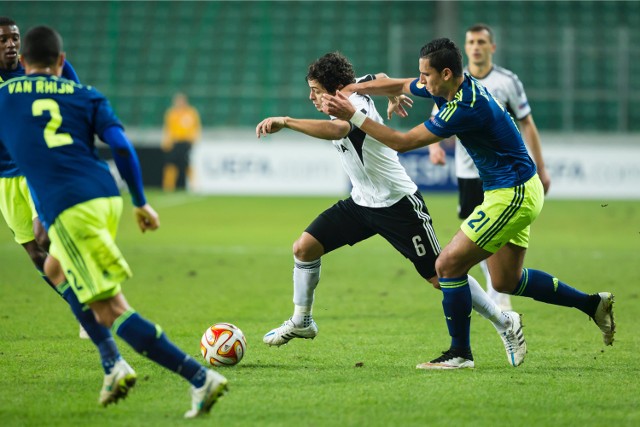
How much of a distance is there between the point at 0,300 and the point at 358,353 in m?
4.17

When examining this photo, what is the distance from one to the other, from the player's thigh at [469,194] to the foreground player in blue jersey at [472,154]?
7.17 feet

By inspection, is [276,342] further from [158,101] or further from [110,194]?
[158,101]

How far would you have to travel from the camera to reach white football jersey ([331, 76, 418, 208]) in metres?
6.66

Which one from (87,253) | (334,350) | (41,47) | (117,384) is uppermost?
(41,47)

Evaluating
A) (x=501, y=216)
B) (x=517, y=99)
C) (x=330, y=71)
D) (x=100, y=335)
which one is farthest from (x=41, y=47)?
(x=517, y=99)

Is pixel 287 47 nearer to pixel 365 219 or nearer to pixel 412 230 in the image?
pixel 365 219

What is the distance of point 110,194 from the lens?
5094 mm

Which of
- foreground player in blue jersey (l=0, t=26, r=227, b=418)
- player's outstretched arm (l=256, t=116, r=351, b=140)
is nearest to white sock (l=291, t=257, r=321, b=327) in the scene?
player's outstretched arm (l=256, t=116, r=351, b=140)

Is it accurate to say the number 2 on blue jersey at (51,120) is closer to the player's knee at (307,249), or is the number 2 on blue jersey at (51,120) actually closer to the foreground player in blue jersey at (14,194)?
the foreground player in blue jersey at (14,194)

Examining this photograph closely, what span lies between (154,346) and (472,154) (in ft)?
8.31

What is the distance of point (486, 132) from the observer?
6066 millimetres

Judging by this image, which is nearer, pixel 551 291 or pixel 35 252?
pixel 551 291

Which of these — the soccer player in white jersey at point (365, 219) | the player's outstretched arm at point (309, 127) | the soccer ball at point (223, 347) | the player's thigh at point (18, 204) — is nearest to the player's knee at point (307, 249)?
the soccer player in white jersey at point (365, 219)

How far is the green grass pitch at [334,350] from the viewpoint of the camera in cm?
512
